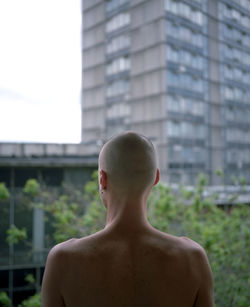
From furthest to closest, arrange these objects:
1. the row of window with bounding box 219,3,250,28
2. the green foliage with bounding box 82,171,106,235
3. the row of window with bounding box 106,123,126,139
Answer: the row of window with bounding box 219,3,250,28 → the row of window with bounding box 106,123,126,139 → the green foliage with bounding box 82,171,106,235

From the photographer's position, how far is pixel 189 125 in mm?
19797

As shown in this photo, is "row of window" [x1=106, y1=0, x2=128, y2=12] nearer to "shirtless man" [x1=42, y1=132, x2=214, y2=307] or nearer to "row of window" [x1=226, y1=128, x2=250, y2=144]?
"row of window" [x1=226, y1=128, x2=250, y2=144]

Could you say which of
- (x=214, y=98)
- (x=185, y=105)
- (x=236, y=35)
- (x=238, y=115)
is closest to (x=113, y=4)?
(x=185, y=105)

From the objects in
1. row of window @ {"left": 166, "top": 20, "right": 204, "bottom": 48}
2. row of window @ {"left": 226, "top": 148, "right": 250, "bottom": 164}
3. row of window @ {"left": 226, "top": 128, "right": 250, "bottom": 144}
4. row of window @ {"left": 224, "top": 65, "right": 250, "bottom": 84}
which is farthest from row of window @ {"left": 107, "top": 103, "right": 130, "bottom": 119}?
row of window @ {"left": 226, "top": 148, "right": 250, "bottom": 164}

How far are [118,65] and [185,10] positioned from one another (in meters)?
4.62

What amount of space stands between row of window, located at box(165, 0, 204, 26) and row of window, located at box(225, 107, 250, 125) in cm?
561

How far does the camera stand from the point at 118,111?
20938 millimetres

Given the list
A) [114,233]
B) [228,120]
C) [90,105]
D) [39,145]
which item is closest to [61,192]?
[39,145]

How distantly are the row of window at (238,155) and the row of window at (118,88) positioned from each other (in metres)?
7.37

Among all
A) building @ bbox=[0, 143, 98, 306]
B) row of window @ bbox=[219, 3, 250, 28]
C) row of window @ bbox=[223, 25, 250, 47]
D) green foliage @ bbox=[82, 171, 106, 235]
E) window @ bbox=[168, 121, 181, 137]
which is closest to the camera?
green foliage @ bbox=[82, 171, 106, 235]

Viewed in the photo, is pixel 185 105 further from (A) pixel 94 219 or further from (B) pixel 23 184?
(A) pixel 94 219

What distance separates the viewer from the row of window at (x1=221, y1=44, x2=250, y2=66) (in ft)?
72.1

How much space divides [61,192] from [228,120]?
1666cm

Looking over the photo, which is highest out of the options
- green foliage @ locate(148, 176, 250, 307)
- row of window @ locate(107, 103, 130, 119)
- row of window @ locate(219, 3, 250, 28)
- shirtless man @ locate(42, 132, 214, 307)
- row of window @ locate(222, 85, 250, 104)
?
row of window @ locate(219, 3, 250, 28)
